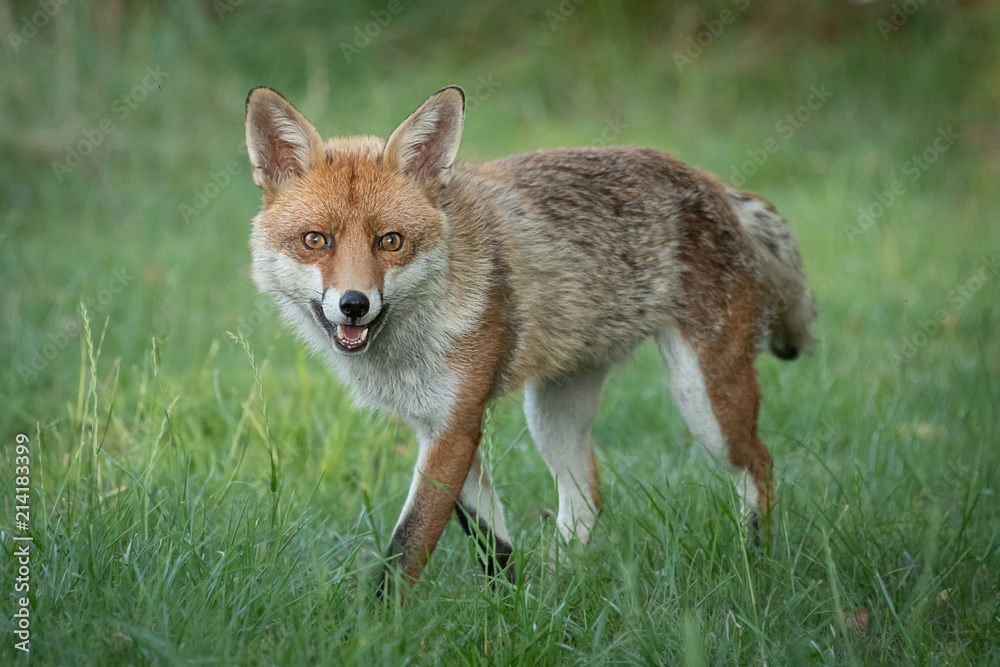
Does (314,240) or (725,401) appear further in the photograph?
(725,401)

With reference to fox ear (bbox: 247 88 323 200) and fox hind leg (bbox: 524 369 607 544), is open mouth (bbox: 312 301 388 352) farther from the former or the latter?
fox hind leg (bbox: 524 369 607 544)

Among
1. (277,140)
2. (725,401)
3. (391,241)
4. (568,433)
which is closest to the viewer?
(391,241)

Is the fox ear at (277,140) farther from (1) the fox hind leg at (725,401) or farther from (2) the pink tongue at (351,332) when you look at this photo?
(1) the fox hind leg at (725,401)

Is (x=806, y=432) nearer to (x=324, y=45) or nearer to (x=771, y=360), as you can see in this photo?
(x=771, y=360)

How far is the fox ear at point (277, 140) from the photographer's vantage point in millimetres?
3604

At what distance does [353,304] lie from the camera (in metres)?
3.24

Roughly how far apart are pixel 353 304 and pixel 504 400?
1.39 meters

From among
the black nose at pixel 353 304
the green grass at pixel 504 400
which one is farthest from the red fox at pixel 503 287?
the green grass at pixel 504 400

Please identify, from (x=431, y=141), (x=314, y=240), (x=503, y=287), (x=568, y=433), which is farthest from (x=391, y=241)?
(x=568, y=433)

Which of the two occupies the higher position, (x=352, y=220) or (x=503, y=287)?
(x=352, y=220)

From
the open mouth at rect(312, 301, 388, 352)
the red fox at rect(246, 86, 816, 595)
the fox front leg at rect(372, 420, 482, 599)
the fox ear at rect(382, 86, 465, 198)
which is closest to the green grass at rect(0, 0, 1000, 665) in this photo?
the fox front leg at rect(372, 420, 482, 599)

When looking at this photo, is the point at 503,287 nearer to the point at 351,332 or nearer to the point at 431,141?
the point at 431,141

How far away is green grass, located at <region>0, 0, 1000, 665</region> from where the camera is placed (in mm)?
3107

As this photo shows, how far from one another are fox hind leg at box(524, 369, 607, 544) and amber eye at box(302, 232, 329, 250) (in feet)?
4.94
